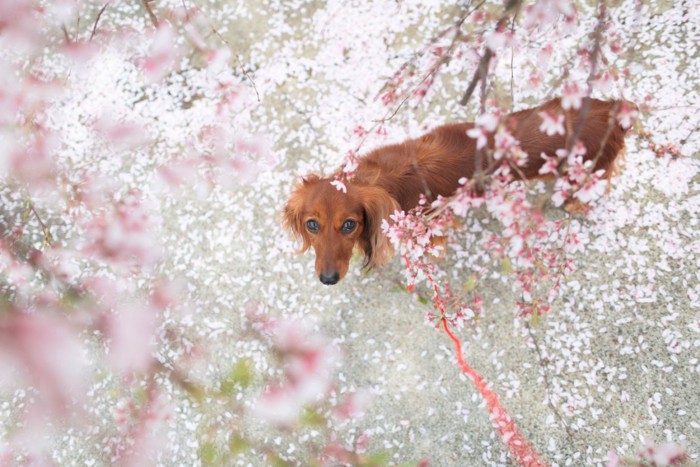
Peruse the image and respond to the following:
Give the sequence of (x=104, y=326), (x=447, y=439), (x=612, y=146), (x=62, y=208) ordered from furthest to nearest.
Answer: (x=62, y=208) → (x=104, y=326) → (x=447, y=439) → (x=612, y=146)

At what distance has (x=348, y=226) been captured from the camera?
3182mm

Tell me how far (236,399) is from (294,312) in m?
0.93

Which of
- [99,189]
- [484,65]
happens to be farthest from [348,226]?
[99,189]

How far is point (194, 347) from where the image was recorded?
4293 millimetres

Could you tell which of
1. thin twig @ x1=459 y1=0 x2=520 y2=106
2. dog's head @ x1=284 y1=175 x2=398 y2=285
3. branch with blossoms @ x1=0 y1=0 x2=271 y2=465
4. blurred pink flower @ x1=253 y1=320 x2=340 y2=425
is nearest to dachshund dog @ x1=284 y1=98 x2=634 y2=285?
dog's head @ x1=284 y1=175 x2=398 y2=285

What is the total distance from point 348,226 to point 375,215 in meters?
0.21

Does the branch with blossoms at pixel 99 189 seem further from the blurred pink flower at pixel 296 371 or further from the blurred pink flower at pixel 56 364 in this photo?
the blurred pink flower at pixel 296 371

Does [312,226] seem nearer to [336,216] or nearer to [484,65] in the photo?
[336,216]

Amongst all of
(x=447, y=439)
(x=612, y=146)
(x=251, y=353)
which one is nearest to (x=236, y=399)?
(x=251, y=353)

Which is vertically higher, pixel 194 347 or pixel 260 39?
pixel 260 39

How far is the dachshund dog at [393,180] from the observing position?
3117 millimetres

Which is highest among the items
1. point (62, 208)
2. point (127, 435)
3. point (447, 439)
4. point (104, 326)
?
point (62, 208)

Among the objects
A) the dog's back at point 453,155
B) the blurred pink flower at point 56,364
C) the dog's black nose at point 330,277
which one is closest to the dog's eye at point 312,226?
the dog's black nose at point 330,277

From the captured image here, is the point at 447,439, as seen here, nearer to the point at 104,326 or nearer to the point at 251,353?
the point at 251,353
